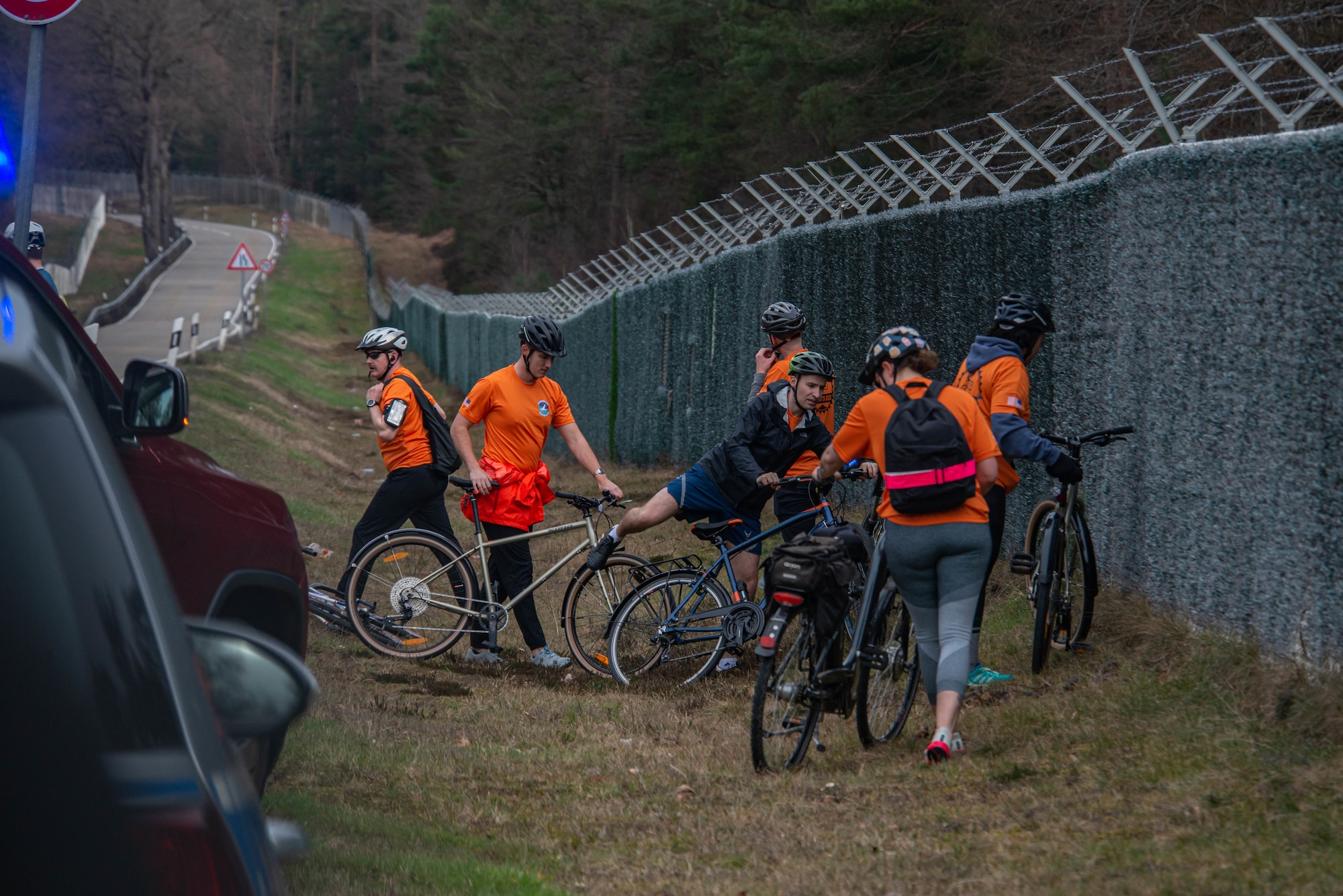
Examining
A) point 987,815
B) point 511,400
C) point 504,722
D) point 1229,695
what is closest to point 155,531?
point 987,815

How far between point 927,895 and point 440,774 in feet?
8.65

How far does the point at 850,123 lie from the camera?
2603 centimetres

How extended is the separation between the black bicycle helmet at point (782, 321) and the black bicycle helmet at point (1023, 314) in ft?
6.75

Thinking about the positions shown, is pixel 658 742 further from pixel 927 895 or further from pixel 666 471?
pixel 666 471

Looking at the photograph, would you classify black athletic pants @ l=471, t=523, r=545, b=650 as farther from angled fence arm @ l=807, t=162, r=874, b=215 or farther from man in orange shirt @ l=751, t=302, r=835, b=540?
angled fence arm @ l=807, t=162, r=874, b=215

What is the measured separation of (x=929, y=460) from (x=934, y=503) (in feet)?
0.61

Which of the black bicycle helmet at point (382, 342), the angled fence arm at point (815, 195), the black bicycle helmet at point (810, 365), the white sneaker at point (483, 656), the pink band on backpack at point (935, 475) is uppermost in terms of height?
the angled fence arm at point (815, 195)

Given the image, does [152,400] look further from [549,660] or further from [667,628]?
[549,660]

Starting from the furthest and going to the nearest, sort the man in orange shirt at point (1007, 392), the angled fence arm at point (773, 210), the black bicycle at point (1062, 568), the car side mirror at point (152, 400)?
the angled fence arm at point (773, 210), the black bicycle at point (1062, 568), the man in orange shirt at point (1007, 392), the car side mirror at point (152, 400)

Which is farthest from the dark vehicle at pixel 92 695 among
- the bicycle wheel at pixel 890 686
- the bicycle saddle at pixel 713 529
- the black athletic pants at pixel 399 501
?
the black athletic pants at pixel 399 501

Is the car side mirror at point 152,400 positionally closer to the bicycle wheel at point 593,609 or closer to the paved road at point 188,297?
the bicycle wheel at point 593,609

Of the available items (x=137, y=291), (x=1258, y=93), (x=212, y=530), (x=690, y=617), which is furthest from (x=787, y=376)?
(x=137, y=291)

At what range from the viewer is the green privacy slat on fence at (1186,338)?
5.65 meters

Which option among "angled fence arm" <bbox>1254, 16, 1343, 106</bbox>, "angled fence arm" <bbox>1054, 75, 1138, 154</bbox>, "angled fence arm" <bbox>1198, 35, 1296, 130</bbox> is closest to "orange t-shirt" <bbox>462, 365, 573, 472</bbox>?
"angled fence arm" <bbox>1054, 75, 1138, 154</bbox>
